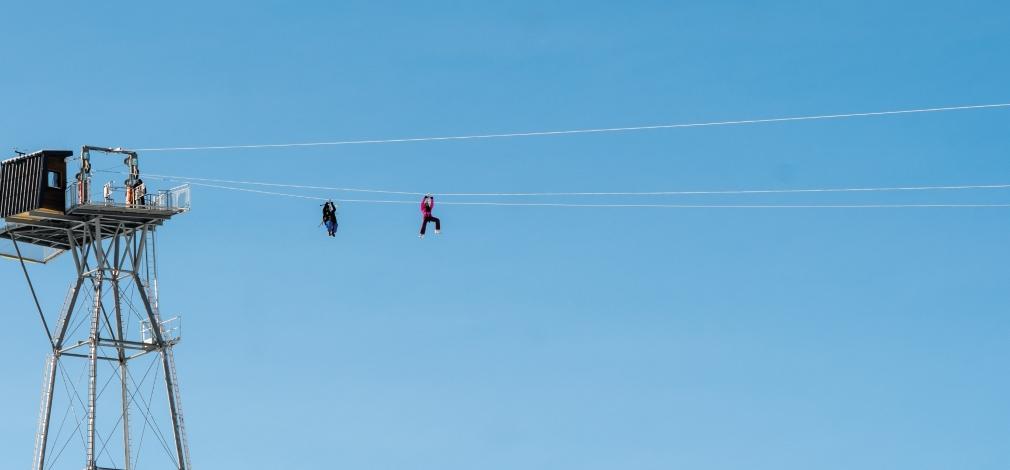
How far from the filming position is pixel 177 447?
136500 millimetres

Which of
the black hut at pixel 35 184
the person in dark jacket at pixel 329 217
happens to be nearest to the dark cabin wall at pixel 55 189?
the black hut at pixel 35 184

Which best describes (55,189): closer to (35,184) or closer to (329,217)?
(35,184)

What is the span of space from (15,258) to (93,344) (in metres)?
6.30

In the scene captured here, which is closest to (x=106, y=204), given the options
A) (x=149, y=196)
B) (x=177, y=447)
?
(x=149, y=196)

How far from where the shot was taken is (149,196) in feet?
443

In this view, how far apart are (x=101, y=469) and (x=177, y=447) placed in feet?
14.0

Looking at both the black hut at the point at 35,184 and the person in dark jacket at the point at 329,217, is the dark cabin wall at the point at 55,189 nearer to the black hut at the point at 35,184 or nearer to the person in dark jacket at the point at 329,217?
the black hut at the point at 35,184

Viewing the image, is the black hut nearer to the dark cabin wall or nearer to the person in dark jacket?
the dark cabin wall

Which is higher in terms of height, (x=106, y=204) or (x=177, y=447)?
(x=106, y=204)

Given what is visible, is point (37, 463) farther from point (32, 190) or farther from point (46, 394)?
point (32, 190)

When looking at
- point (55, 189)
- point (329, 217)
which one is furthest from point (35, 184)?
point (329, 217)

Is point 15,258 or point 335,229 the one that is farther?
point 15,258

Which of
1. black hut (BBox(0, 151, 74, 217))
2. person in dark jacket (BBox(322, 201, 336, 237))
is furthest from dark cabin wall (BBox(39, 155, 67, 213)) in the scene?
person in dark jacket (BBox(322, 201, 336, 237))

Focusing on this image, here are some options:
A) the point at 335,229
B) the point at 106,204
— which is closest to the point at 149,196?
the point at 106,204
